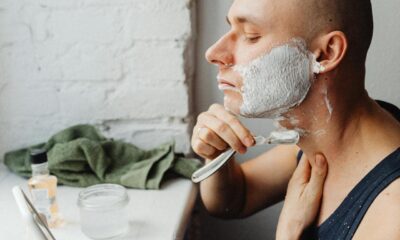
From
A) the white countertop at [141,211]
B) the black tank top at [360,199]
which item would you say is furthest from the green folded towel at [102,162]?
the black tank top at [360,199]

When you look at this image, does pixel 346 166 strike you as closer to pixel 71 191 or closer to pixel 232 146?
pixel 232 146

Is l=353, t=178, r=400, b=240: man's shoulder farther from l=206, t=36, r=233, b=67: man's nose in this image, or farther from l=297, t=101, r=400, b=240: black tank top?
l=206, t=36, r=233, b=67: man's nose

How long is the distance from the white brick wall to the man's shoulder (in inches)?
20.8

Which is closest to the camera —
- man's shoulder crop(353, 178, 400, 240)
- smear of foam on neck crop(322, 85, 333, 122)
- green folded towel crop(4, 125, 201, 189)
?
man's shoulder crop(353, 178, 400, 240)

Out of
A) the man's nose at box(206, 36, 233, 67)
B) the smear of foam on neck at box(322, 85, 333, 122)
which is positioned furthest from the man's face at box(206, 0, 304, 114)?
the smear of foam on neck at box(322, 85, 333, 122)

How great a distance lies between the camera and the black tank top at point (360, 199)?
83cm

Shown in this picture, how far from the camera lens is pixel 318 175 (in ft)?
3.14

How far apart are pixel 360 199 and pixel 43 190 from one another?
0.57m

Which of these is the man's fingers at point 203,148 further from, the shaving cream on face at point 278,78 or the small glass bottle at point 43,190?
the small glass bottle at point 43,190

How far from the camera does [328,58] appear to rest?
0.86m

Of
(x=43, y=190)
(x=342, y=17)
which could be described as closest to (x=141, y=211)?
(x=43, y=190)

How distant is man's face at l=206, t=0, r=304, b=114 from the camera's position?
851mm

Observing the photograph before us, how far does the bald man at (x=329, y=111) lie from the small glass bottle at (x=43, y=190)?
0.29 meters

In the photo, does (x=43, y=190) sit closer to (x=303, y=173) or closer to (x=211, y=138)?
(x=211, y=138)
